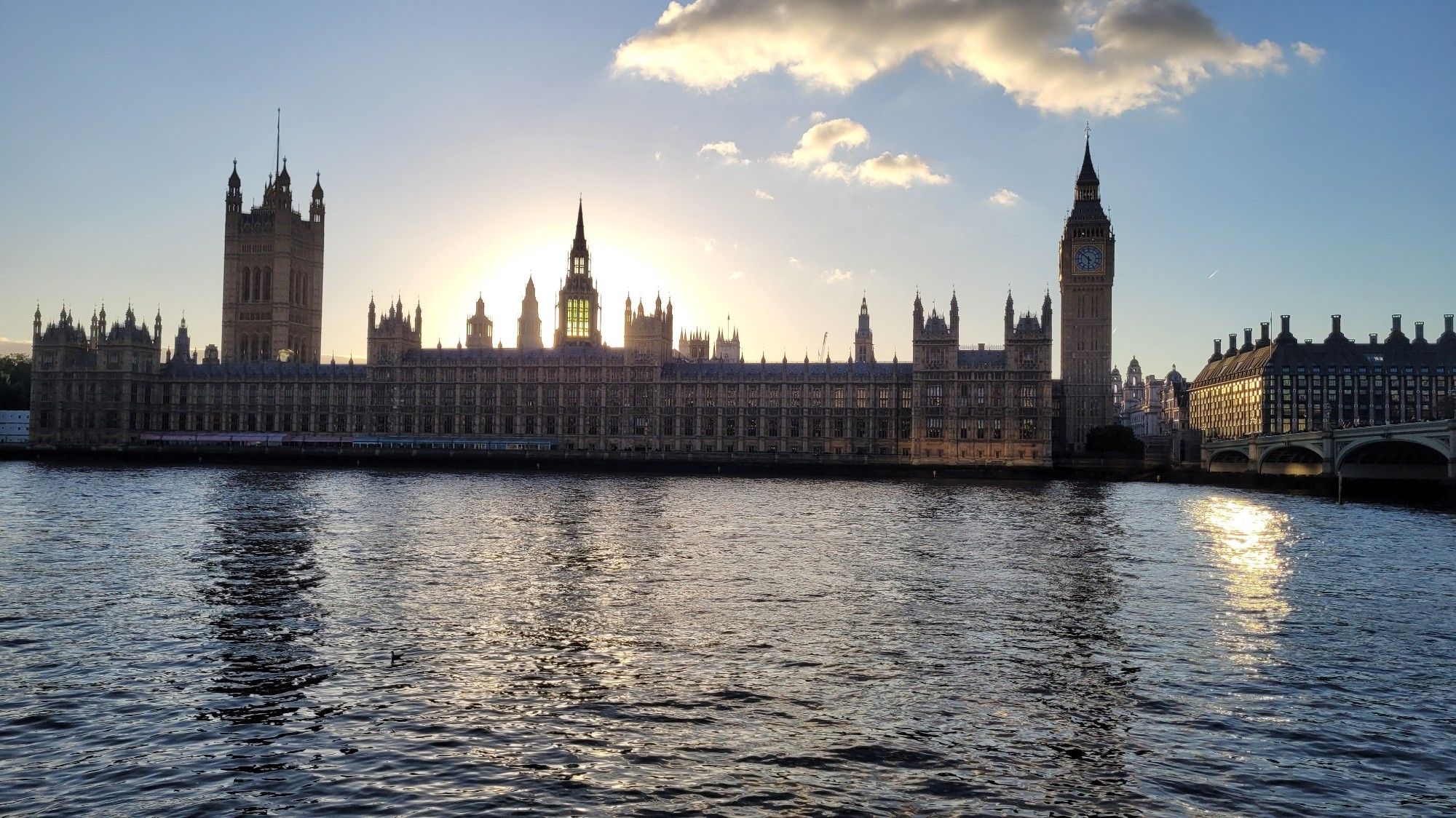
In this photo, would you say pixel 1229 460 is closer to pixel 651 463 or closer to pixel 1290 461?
pixel 1290 461

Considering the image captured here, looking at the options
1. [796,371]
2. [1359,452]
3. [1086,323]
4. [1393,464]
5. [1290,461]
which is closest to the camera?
[1359,452]

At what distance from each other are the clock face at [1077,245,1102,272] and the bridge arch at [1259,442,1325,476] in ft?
183

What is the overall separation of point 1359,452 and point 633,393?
99.3 meters

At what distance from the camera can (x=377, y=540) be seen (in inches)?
2068

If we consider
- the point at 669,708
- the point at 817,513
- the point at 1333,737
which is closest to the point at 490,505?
the point at 817,513

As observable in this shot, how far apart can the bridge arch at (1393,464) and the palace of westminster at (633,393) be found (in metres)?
40.7

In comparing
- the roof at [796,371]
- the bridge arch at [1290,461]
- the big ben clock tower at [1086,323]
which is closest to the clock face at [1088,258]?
the big ben clock tower at [1086,323]

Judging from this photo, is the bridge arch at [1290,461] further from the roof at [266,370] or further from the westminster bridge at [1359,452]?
the roof at [266,370]

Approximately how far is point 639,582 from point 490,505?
40.2m

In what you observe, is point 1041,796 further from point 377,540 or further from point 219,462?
point 219,462

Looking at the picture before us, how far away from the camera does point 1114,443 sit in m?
154

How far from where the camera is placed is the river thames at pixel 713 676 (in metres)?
18.1

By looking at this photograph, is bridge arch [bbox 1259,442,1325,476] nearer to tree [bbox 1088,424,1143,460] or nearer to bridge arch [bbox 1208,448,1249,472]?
bridge arch [bbox 1208,448,1249,472]

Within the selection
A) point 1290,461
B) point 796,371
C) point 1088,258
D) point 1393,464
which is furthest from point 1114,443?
point 796,371
